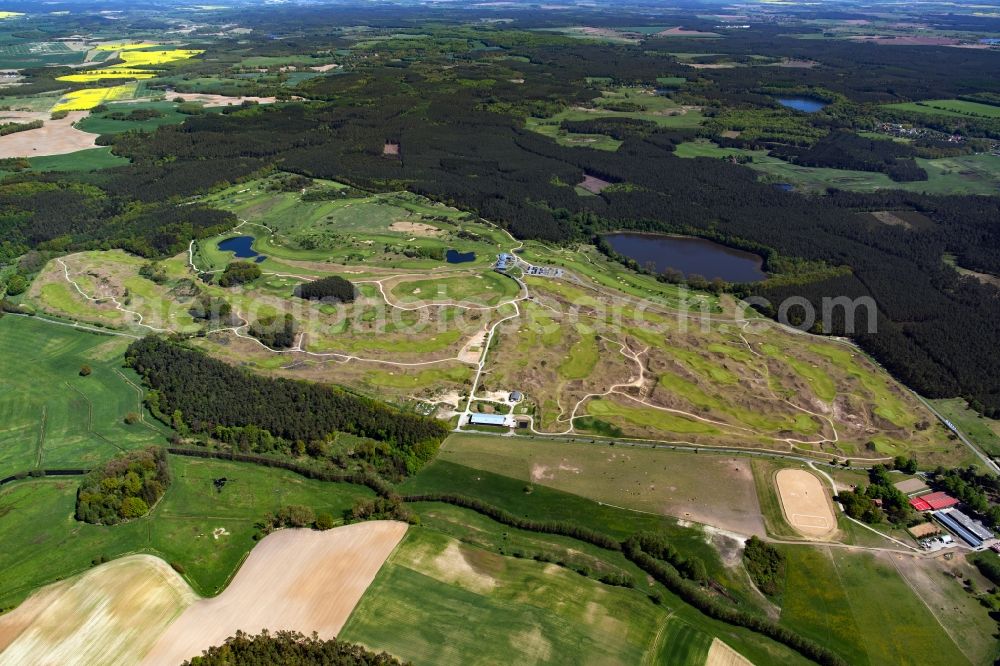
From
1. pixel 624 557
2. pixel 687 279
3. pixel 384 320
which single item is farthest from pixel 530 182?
pixel 624 557

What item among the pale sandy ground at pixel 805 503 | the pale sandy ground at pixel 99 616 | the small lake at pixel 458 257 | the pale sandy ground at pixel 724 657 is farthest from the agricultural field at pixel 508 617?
the small lake at pixel 458 257

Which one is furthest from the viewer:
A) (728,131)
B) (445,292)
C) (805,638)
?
(728,131)

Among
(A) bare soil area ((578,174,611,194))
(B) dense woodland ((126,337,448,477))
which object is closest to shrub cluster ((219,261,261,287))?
(B) dense woodland ((126,337,448,477))

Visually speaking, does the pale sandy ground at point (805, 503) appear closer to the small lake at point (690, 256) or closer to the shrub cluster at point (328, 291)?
the small lake at point (690, 256)

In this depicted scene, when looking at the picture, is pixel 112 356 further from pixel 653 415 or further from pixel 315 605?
pixel 653 415

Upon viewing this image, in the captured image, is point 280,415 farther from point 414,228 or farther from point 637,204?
point 637,204

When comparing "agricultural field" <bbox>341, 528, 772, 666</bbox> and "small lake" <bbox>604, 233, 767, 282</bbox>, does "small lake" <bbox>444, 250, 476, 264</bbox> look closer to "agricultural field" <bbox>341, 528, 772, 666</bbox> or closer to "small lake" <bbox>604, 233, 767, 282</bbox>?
"small lake" <bbox>604, 233, 767, 282</bbox>
